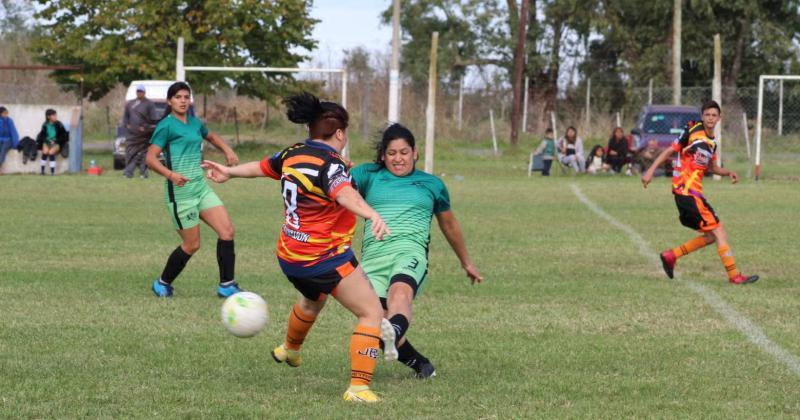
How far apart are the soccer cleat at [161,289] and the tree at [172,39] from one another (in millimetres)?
25223

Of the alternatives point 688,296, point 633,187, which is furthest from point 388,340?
point 633,187

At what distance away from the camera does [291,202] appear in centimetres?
605

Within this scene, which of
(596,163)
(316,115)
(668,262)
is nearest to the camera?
(316,115)

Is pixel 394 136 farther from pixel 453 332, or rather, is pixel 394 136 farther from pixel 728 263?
pixel 728 263

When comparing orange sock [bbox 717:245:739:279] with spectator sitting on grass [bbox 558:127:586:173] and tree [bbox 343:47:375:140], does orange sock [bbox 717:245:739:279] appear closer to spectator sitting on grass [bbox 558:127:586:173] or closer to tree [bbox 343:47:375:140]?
spectator sitting on grass [bbox 558:127:586:173]

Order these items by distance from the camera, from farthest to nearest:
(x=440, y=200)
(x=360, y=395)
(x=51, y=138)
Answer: (x=51, y=138), (x=440, y=200), (x=360, y=395)

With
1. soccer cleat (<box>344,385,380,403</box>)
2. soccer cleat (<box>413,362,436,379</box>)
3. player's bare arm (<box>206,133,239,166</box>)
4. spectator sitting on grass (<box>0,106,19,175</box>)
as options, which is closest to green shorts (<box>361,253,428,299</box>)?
soccer cleat (<box>413,362,436,379</box>)

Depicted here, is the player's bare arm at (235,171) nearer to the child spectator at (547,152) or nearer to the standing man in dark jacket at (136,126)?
the standing man in dark jacket at (136,126)

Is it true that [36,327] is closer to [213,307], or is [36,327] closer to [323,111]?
[213,307]

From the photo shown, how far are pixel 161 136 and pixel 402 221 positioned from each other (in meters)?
3.63

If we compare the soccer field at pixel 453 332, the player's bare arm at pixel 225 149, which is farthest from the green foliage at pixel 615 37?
the player's bare arm at pixel 225 149

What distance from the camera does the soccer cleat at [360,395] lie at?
5957 mm

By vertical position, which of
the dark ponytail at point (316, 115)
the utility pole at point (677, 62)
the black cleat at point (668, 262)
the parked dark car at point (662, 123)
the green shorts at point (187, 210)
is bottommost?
the black cleat at point (668, 262)

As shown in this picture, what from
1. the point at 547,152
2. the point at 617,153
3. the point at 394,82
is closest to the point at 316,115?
the point at 394,82
